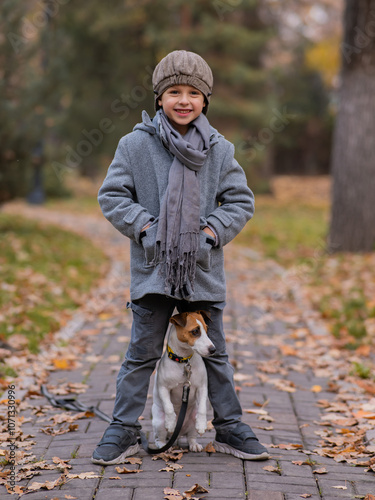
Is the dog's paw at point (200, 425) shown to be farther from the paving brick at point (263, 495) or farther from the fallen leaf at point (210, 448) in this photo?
the paving brick at point (263, 495)

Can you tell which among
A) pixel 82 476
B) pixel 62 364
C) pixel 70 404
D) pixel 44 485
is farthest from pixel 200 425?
pixel 62 364

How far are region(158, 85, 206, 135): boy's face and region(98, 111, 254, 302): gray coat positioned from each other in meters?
0.14

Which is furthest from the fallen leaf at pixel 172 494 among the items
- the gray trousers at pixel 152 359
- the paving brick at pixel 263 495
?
the gray trousers at pixel 152 359

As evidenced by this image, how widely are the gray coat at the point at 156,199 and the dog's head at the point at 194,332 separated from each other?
11cm

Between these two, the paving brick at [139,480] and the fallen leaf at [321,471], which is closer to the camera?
the paving brick at [139,480]

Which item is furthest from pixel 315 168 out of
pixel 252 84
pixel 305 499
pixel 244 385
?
pixel 305 499

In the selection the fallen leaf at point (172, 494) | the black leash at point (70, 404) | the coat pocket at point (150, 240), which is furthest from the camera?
the black leash at point (70, 404)

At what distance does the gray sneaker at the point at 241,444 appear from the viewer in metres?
3.66

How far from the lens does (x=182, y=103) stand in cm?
342

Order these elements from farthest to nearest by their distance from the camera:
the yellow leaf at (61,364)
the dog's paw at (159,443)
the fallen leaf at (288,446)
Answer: the yellow leaf at (61,364) → the fallen leaf at (288,446) → the dog's paw at (159,443)

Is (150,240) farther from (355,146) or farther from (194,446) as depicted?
(355,146)

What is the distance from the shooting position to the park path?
10.9 ft

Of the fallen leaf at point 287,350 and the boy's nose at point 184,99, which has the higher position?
the boy's nose at point 184,99

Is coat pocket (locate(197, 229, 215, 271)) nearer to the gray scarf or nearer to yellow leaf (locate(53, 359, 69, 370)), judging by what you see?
the gray scarf
